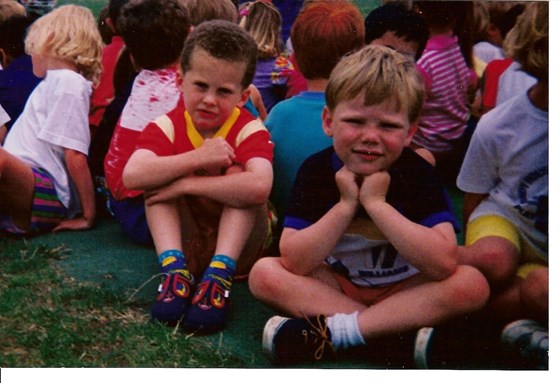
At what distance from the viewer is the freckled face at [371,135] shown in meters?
2.64

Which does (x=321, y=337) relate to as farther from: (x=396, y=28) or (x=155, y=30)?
(x=396, y=28)

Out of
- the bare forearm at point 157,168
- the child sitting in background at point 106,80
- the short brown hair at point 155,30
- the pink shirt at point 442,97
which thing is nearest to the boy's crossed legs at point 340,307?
the bare forearm at point 157,168

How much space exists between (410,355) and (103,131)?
6.15 ft

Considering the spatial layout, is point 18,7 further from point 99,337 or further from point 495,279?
point 495,279

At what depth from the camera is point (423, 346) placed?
8.38 ft

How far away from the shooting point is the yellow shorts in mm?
2830

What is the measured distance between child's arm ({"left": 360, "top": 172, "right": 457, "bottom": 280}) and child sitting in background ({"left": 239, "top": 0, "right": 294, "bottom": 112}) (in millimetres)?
1846

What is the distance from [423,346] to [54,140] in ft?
6.33

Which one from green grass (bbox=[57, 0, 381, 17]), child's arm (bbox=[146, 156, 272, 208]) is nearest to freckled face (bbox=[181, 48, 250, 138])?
child's arm (bbox=[146, 156, 272, 208])

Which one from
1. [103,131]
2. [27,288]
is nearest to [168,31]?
[103,131]

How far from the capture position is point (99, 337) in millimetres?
2754

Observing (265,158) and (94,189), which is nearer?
(265,158)

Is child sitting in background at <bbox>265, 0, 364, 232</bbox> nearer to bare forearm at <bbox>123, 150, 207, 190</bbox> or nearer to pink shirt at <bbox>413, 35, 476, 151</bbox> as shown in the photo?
bare forearm at <bbox>123, 150, 207, 190</bbox>

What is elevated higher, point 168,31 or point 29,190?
point 168,31
